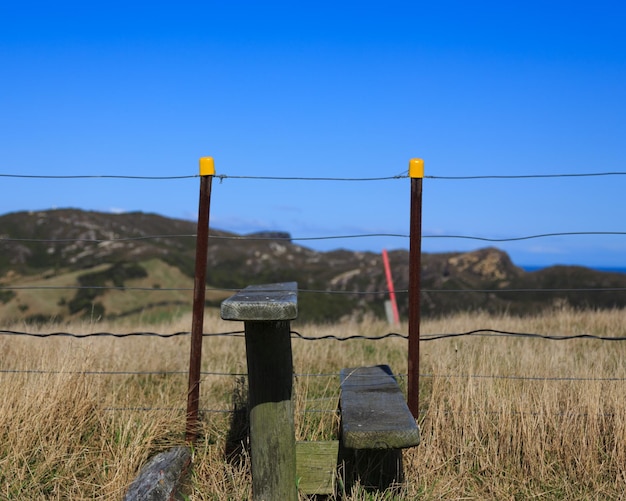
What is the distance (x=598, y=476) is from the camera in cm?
387

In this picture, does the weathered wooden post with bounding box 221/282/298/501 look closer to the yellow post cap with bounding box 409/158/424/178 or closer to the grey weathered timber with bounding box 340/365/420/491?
the grey weathered timber with bounding box 340/365/420/491

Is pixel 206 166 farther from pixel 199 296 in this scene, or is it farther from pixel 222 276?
pixel 222 276

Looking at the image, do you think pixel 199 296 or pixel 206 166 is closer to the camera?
pixel 199 296

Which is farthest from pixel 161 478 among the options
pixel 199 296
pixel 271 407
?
pixel 199 296

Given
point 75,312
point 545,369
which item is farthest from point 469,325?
point 75,312

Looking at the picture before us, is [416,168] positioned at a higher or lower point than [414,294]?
higher

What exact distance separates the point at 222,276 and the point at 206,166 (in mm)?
18062

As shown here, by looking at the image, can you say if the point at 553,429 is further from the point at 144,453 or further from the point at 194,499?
the point at 144,453

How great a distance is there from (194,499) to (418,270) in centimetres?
186

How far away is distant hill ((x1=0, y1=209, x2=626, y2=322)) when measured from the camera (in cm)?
1706

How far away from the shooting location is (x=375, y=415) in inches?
134

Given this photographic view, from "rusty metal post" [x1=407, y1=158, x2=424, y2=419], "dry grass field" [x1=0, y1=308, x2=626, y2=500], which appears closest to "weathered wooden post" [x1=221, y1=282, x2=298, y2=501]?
"dry grass field" [x1=0, y1=308, x2=626, y2=500]

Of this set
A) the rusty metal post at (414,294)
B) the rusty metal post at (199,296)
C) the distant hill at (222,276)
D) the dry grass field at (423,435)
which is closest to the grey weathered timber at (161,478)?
the dry grass field at (423,435)

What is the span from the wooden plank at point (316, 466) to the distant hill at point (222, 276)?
12.0m
